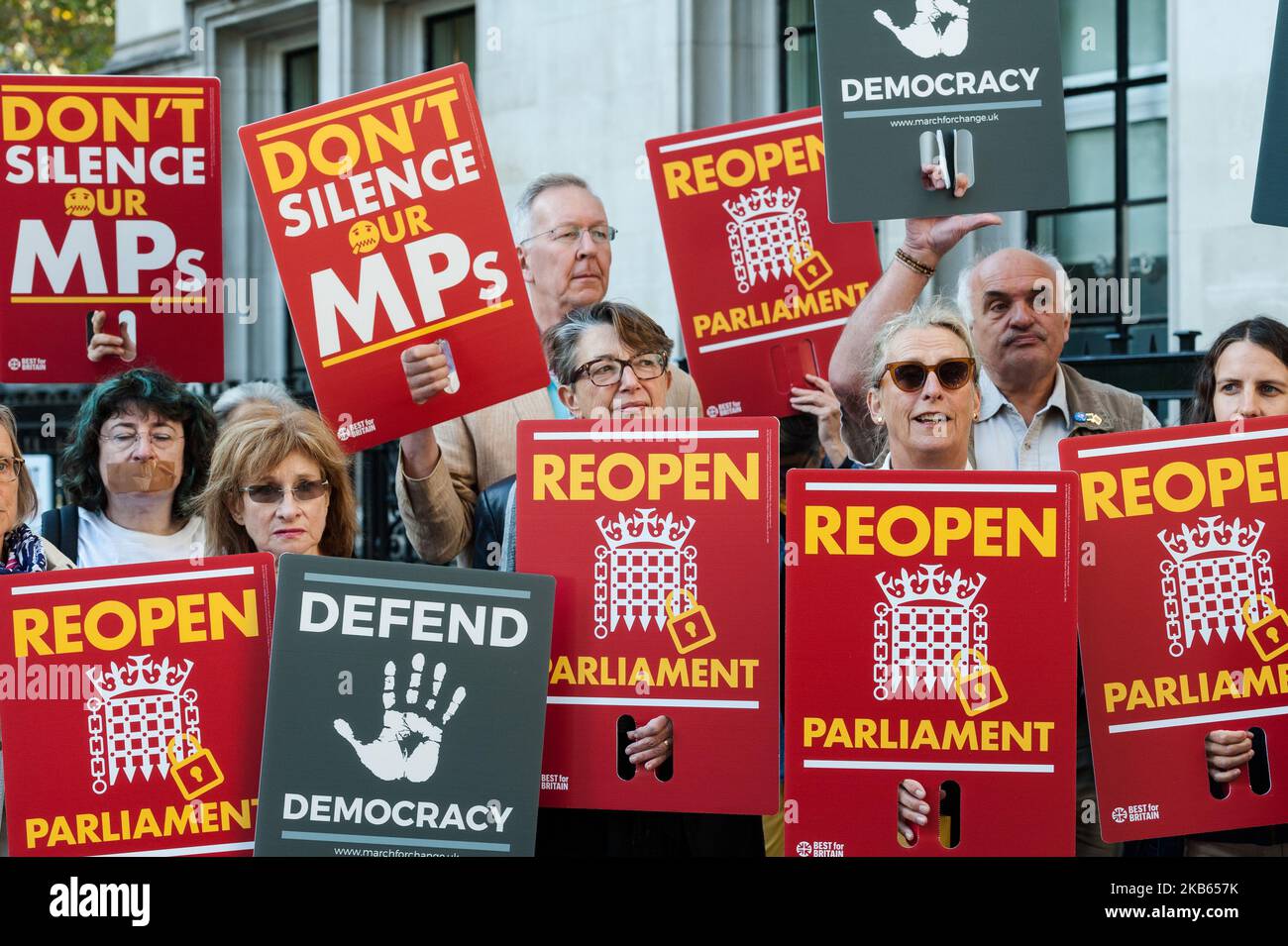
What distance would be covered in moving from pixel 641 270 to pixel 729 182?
556 centimetres

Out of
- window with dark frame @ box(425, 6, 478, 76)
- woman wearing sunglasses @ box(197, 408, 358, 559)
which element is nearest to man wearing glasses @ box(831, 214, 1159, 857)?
woman wearing sunglasses @ box(197, 408, 358, 559)

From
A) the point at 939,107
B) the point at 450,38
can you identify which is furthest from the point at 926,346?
the point at 450,38

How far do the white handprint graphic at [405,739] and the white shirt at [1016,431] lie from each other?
1.68 m

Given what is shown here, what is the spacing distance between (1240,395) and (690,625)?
1.57 meters

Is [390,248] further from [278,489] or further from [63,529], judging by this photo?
[63,529]

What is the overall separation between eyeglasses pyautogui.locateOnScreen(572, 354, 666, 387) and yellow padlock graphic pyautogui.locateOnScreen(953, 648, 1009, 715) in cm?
116

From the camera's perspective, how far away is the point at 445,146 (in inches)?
140

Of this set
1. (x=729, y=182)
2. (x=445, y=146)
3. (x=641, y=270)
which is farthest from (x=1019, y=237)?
(x=445, y=146)

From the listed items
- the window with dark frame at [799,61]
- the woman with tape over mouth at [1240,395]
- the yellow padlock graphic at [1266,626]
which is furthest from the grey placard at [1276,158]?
the window with dark frame at [799,61]

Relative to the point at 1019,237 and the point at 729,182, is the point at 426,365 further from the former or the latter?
the point at 1019,237

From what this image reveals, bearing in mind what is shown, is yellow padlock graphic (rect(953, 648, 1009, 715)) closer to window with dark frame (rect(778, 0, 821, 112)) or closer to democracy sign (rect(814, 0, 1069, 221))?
democracy sign (rect(814, 0, 1069, 221))

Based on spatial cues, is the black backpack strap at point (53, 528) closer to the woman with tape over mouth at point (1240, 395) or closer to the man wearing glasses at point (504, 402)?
the man wearing glasses at point (504, 402)

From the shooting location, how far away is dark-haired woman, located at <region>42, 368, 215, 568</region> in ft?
12.5

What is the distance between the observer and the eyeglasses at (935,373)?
336cm
